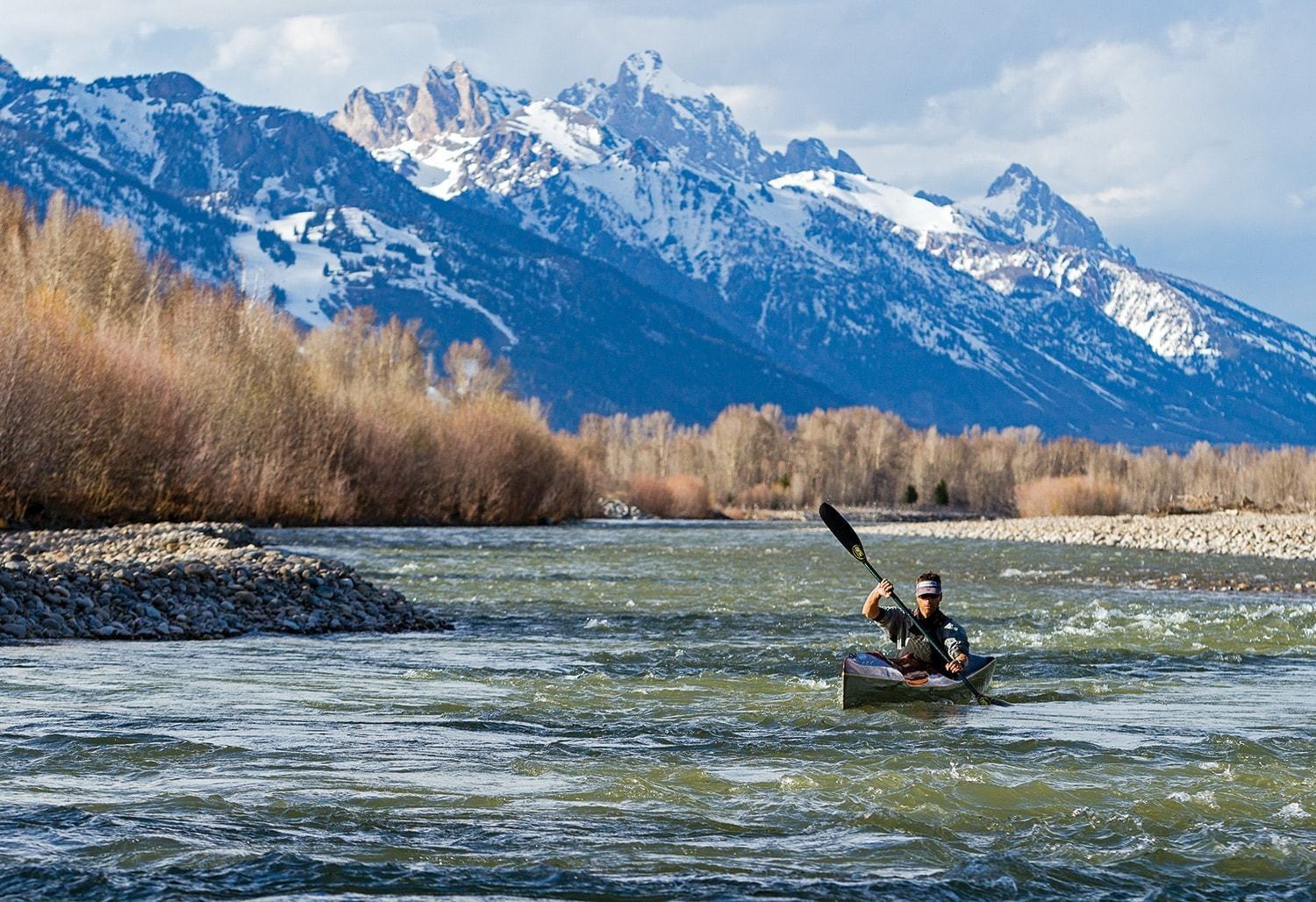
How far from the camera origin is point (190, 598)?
82.7ft

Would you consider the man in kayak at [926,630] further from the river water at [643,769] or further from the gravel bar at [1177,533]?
the gravel bar at [1177,533]

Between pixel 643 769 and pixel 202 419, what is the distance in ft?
153

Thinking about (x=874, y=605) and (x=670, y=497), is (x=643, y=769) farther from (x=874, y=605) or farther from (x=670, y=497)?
(x=670, y=497)

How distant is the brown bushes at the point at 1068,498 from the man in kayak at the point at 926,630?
106291 mm

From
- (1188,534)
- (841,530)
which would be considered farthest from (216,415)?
(841,530)

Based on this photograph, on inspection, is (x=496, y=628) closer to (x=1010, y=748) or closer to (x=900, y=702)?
(x=900, y=702)

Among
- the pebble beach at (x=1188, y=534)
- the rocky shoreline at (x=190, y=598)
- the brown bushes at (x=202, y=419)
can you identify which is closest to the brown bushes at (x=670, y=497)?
the brown bushes at (x=202, y=419)

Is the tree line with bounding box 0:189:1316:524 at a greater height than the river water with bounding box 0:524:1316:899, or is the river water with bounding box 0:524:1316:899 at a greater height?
the tree line with bounding box 0:189:1316:524

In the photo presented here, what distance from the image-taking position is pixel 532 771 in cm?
1306

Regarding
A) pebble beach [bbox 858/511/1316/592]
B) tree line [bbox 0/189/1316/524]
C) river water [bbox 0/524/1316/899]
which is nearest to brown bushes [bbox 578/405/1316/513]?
tree line [bbox 0/189/1316/524]

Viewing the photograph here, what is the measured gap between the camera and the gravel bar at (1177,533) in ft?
189

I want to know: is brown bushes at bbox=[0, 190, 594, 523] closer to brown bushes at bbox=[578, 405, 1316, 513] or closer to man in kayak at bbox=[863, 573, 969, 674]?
man in kayak at bbox=[863, 573, 969, 674]

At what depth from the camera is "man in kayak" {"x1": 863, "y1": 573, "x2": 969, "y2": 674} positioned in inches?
677

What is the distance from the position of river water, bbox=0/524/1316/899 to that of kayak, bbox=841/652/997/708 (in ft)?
0.58
